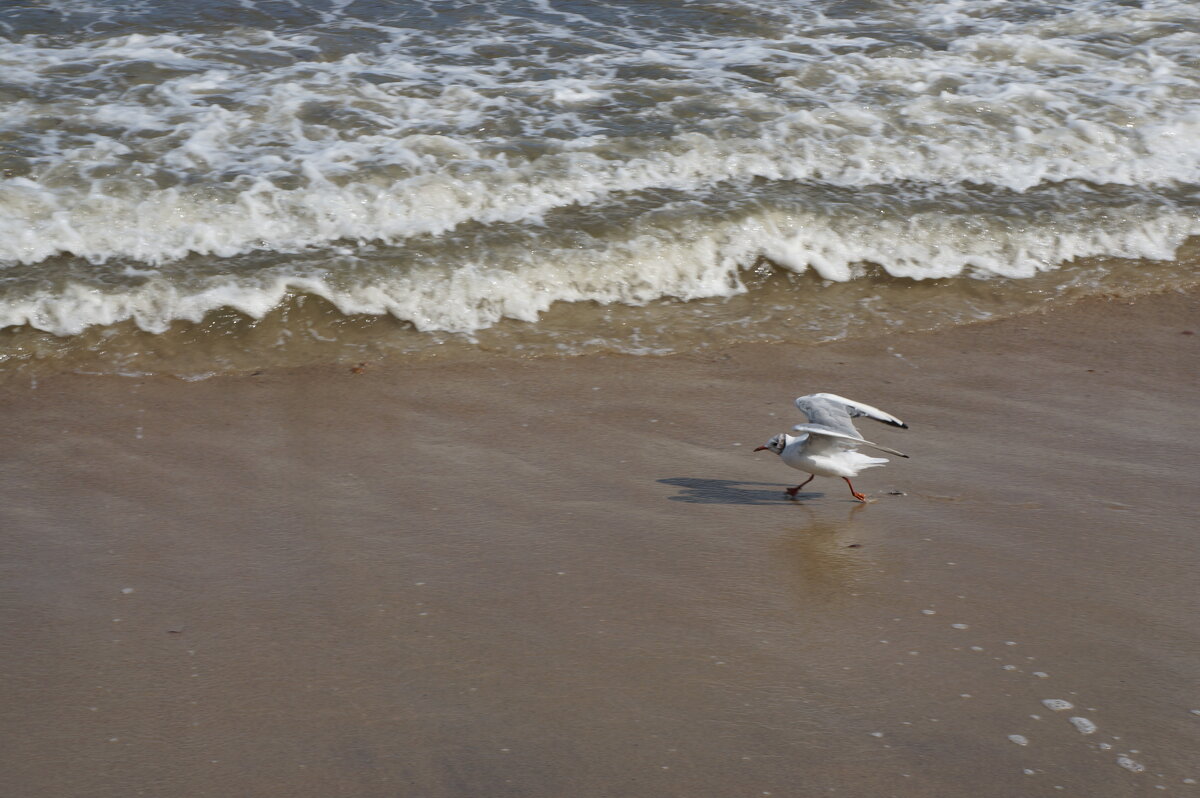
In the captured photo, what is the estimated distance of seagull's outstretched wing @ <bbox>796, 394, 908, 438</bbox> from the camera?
421 centimetres

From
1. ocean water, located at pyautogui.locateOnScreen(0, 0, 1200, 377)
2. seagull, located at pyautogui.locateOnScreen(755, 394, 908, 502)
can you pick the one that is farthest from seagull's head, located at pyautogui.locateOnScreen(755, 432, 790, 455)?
ocean water, located at pyautogui.locateOnScreen(0, 0, 1200, 377)

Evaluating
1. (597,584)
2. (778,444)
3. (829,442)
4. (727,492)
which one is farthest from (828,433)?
(597,584)

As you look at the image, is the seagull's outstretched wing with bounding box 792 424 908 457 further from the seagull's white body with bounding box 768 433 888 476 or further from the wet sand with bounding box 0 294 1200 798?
the wet sand with bounding box 0 294 1200 798

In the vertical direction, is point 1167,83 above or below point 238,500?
above

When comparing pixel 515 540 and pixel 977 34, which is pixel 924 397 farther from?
pixel 977 34

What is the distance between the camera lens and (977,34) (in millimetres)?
9539

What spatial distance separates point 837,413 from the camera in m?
4.30

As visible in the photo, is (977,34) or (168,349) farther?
(977,34)

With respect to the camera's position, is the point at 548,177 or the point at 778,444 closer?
the point at 778,444

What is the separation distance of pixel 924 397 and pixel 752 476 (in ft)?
3.75

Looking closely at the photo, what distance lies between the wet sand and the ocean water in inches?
24.7

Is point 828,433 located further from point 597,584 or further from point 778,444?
point 597,584

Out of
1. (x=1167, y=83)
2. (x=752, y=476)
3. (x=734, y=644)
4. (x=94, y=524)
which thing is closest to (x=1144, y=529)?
(x=752, y=476)

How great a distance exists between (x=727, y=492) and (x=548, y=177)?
3.30 meters
